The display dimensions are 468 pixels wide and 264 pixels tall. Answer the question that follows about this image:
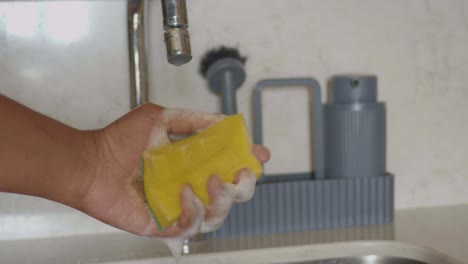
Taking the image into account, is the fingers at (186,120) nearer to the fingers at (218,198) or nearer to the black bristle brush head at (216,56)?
the fingers at (218,198)

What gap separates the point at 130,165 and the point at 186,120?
85 mm

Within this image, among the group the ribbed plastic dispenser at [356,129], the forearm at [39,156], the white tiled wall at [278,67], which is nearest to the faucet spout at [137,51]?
the white tiled wall at [278,67]

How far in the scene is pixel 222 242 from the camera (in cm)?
80

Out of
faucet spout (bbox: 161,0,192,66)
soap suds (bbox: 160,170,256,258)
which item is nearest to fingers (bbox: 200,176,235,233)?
soap suds (bbox: 160,170,256,258)

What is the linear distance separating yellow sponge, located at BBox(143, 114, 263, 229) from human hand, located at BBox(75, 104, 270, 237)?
0.12 feet

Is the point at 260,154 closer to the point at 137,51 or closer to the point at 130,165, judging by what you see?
the point at 130,165

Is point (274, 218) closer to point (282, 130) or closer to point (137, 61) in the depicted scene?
point (282, 130)

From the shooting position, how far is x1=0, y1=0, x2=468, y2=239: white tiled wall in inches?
33.2

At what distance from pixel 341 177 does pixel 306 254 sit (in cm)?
14

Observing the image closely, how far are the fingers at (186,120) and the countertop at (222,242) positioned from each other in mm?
199

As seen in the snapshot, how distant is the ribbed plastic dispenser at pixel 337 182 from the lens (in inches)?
32.0

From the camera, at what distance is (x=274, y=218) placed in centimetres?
82

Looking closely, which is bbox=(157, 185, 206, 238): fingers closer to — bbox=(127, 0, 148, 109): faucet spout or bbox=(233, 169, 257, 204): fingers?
bbox=(233, 169, 257, 204): fingers

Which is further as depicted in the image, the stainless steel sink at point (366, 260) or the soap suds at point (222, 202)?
the stainless steel sink at point (366, 260)
